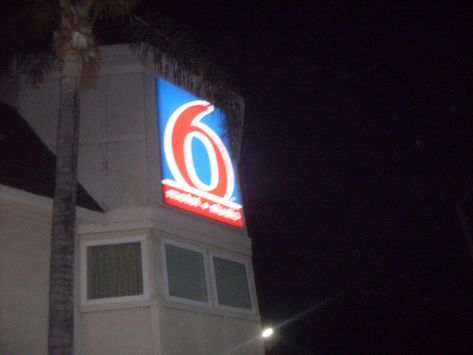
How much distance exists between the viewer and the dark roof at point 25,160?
10320 millimetres

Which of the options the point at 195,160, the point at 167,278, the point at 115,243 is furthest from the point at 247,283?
the point at 115,243

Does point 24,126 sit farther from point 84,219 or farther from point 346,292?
point 346,292

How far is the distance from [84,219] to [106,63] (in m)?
4.10

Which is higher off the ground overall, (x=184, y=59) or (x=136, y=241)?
(x=184, y=59)

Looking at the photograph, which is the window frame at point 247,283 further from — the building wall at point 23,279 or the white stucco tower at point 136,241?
the building wall at point 23,279

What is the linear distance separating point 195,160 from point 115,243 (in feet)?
9.62

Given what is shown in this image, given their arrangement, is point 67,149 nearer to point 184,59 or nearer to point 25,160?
point 25,160

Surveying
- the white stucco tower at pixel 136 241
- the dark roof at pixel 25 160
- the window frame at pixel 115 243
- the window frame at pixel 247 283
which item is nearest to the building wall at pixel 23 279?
the white stucco tower at pixel 136 241

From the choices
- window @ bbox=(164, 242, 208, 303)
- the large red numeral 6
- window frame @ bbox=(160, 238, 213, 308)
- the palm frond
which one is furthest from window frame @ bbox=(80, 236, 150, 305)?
the palm frond

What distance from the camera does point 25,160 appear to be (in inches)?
436

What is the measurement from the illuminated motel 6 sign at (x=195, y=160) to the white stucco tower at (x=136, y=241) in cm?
4

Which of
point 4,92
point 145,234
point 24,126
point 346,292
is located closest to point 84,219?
point 145,234

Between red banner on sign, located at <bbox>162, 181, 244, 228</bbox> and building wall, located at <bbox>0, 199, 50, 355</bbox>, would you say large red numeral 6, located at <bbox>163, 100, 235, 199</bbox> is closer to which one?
red banner on sign, located at <bbox>162, 181, 244, 228</bbox>

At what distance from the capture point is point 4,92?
1294 centimetres
